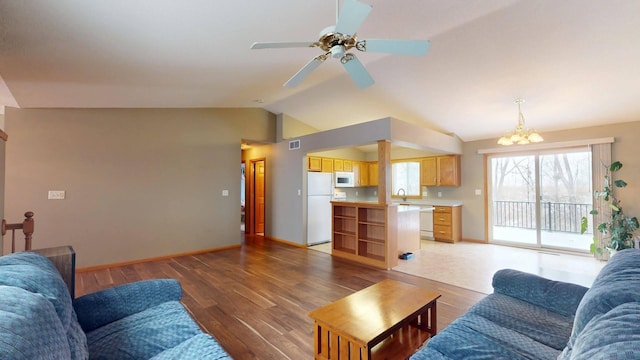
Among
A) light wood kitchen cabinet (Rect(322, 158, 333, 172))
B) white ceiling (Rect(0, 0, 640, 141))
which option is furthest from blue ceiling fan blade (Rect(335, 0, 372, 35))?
light wood kitchen cabinet (Rect(322, 158, 333, 172))

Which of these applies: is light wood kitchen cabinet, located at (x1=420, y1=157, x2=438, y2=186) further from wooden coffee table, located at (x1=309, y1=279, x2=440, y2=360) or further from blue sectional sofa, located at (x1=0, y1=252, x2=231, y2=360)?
blue sectional sofa, located at (x1=0, y1=252, x2=231, y2=360)

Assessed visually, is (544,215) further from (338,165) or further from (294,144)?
(294,144)

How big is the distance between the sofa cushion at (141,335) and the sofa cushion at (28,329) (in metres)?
0.38

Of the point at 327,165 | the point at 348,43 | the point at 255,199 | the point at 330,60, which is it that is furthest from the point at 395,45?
the point at 255,199

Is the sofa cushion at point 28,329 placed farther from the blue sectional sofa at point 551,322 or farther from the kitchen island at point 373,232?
the kitchen island at point 373,232

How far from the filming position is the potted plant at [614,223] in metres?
4.22

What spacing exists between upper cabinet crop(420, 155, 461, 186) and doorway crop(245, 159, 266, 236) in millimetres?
4167

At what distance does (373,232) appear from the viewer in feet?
15.6

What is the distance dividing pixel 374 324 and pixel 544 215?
18.0 feet

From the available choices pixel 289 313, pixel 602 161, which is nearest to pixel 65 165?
pixel 289 313

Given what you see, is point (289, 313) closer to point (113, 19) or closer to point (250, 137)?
point (113, 19)

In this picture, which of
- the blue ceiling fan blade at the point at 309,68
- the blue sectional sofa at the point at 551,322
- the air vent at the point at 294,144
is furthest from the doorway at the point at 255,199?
the blue sectional sofa at the point at 551,322

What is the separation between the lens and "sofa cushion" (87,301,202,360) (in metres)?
1.42

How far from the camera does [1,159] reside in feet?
7.75
